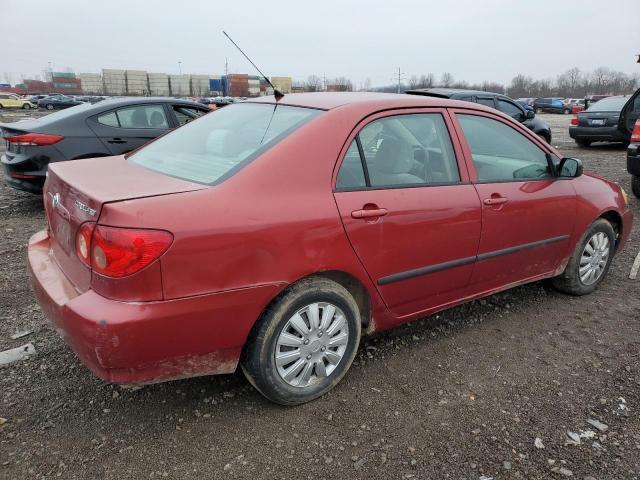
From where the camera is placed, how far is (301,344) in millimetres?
2479

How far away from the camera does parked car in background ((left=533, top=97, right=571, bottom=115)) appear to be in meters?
42.8

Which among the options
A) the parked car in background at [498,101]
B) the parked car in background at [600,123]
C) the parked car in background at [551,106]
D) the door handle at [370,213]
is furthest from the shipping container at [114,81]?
the door handle at [370,213]

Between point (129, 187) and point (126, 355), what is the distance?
0.74m

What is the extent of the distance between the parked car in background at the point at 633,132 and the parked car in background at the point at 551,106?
123ft

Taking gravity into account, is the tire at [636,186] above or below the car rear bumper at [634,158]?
below

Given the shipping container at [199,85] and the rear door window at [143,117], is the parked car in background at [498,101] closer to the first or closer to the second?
the rear door window at [143,117]

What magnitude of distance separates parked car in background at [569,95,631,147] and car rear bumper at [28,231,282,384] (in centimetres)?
1329

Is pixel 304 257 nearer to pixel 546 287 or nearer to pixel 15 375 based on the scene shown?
pixel 15 375

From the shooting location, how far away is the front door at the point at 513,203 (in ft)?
10.3

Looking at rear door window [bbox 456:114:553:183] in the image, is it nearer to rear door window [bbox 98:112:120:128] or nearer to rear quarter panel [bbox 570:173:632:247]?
rear quarter panel [bbox 570:173:632:247]

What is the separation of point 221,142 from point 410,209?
1109mm

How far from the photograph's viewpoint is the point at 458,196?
294cm

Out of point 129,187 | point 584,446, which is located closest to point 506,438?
point 584,446

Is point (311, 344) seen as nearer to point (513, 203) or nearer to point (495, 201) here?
point (495, 201)
